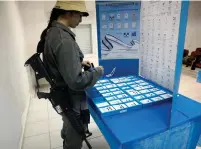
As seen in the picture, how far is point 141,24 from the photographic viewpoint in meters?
1.60

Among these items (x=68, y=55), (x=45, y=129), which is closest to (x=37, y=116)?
(x=45, y=129)

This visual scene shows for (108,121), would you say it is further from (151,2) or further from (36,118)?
(36,118)

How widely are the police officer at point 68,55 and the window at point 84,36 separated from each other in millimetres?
3684

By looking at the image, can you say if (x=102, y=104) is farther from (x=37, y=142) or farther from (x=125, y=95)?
(x=37, y=142)

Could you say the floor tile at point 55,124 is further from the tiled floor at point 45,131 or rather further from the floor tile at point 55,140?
the floor tile at point 55,140

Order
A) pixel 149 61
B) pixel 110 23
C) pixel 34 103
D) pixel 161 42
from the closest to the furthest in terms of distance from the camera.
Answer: pixel 161 42, pixel 149 61, pixel 110 23, pixel 34 103

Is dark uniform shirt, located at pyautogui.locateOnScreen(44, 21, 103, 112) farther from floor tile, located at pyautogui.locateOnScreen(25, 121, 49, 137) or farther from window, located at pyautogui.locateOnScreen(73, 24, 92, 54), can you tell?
window, located at pyautogui.locateOnScreen(73, 24, 92, 54)

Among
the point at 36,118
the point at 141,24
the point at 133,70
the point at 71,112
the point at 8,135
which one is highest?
the point at 141,24

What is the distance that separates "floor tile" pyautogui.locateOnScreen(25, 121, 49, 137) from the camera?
2.54 m

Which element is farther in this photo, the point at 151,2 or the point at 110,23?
the point at 110,23

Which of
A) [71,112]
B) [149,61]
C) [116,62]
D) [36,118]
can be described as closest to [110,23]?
[116,62]

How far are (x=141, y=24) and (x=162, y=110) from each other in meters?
0.87

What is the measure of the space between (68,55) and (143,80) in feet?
2.83

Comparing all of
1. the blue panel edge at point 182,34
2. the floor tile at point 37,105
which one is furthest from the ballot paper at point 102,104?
the floor tile at point 37,105
